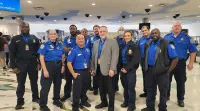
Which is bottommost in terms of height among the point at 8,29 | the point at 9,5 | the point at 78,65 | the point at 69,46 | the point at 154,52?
the point at 78,65

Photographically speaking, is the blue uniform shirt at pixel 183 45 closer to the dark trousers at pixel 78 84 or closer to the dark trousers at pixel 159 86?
the dark trousers at pixel 159 86

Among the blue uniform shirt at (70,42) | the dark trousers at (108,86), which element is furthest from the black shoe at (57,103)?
the blue uniform shirt at (70,42)

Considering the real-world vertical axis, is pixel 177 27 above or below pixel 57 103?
above

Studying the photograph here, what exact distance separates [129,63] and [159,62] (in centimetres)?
50

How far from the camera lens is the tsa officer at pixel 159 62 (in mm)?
2996

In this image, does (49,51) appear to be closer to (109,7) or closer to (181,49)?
(181,49)

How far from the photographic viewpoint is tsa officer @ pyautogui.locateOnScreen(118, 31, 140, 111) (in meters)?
3.23

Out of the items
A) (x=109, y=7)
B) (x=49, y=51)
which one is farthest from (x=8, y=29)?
(x=49, y=51)

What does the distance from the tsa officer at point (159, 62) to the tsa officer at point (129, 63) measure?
0.20 metres

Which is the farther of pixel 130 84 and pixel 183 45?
pixel 183 45

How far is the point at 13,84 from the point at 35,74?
227 cm

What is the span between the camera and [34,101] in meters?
3.87

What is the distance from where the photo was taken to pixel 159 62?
3000mm

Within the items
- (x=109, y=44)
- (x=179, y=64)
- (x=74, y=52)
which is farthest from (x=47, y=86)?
(x=179, y=64)
